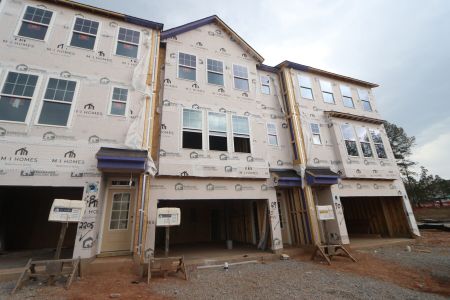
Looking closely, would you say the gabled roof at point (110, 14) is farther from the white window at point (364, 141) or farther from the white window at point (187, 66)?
the white window at point (364, 141)

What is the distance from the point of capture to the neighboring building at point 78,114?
24.0 ft

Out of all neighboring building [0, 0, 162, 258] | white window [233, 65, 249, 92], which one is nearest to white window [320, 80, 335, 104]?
white window [233, 65, 249, 92]

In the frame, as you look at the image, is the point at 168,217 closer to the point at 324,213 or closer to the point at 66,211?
the point at 66,211

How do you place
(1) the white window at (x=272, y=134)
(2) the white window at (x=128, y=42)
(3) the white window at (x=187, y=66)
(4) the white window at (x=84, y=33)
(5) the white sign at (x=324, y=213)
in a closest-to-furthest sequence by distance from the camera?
(4) the white window at (x=84, y=33) < (5) the white sign at (x=324, y=213) < (2) the white window at (x=128, y=42) < (3) the white window at (x=187, y=66) < (1) the white window at (x=272, y=134)

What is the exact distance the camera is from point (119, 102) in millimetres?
8938

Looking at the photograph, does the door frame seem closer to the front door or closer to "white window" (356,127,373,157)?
the front door

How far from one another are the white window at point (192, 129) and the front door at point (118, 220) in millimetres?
3072

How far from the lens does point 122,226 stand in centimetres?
830

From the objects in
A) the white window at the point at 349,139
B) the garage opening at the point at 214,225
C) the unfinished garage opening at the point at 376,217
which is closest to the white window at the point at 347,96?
the white window at the point at 349,139

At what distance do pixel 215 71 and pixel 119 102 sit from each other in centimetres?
514

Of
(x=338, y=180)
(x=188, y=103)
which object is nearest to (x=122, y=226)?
(x=188, y=103)

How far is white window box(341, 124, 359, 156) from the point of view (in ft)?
42.9

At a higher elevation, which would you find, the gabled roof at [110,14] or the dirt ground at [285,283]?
the gabled roof at [110,14]

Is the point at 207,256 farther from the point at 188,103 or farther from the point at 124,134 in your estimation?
the point at 188,103
